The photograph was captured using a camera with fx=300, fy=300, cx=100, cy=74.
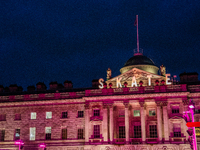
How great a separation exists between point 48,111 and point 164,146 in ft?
78.0

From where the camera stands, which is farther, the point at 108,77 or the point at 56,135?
the point at 108,77

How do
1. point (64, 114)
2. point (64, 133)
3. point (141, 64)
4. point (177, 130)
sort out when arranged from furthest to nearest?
1. point (141, 64)
2. point (64, 114)
3. point (64, 133)
4. point (177, 130)

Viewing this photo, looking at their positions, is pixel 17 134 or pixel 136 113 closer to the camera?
pixel 136 113

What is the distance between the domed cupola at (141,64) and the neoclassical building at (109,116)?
19.2ft

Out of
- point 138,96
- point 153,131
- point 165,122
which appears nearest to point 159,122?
point 165,122

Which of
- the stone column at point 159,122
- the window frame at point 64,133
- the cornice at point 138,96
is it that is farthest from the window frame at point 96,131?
the stone column at point 159,122

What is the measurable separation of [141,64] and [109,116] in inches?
631

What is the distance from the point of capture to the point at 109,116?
5672cm

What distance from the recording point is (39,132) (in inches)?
2349

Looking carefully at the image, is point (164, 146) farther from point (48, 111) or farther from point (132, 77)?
point (48, 111)

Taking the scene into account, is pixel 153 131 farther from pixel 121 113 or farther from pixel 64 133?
pixel 64 133

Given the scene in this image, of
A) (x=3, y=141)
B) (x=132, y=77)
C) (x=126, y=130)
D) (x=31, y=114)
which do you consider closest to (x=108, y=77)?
(x=132, y=77)

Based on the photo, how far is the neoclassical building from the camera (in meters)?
54.1

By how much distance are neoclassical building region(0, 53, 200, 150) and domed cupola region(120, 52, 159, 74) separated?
5850 mm
